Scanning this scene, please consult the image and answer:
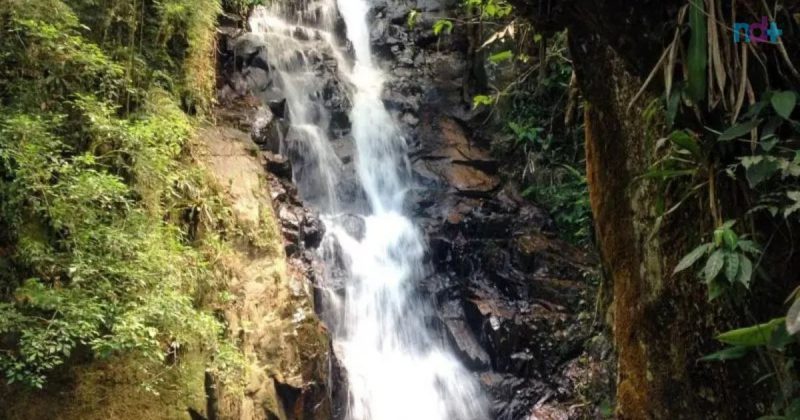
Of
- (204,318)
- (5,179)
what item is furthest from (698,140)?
(5,179)

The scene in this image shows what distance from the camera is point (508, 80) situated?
41.7 feet

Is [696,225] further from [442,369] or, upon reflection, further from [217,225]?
[442,369]

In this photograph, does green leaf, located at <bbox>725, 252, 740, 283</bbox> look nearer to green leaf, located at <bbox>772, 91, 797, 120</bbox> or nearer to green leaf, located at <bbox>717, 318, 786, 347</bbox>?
green leaf, located at <bbox>717, 318, 786, 347</bbox>

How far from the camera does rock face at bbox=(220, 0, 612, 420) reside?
334 inches

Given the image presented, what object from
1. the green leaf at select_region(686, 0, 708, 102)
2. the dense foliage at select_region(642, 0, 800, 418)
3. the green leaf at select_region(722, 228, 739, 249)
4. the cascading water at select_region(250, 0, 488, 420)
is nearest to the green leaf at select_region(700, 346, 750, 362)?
the dense foliage at select_region(642, 0, 800, 418)

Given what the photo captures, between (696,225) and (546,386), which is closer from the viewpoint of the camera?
(696,225)

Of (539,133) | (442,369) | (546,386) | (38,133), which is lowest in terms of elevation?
(546,386)

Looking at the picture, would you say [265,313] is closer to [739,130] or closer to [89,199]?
[89,199]

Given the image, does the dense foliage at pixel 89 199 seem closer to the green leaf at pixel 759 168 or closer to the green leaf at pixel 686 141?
the green leaf at pixel 686 141

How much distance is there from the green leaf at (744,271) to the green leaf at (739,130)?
0.45 m

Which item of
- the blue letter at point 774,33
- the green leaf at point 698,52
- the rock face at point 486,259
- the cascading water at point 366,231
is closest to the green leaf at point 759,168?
the green leaf at point 698,52

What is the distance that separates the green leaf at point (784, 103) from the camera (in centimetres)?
211

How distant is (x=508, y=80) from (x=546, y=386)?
6802 mm

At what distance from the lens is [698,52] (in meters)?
2.34
